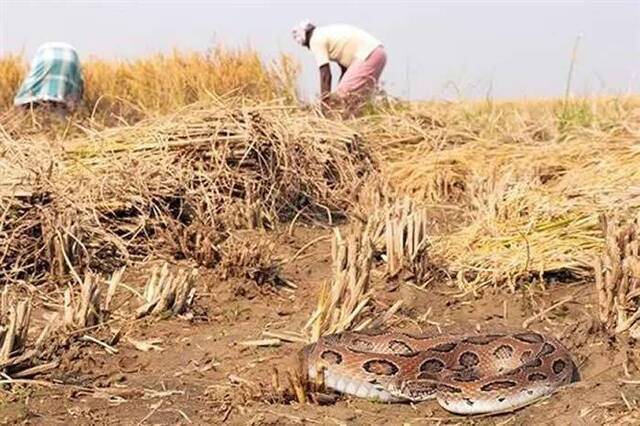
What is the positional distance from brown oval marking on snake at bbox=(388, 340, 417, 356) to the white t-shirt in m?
8.76

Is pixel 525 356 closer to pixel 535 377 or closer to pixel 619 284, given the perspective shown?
pixel 535 377

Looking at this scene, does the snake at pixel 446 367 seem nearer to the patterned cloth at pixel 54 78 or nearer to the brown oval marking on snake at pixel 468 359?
the brown oval marking on snake at pixel 468 359

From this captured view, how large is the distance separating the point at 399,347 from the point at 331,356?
438 mm

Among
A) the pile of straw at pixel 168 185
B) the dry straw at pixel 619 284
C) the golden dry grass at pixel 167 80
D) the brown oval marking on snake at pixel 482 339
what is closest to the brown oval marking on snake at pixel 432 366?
the brown oval marking on snake at pixel 482 339

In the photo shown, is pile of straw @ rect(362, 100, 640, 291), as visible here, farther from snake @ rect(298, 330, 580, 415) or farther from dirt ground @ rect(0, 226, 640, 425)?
snake @ rect(298, 330, 580, 415)

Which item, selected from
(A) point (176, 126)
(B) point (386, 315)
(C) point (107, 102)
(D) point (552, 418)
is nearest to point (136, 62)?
(C) point (107, 102)

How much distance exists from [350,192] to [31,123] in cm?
367

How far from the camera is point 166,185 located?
7730 mm

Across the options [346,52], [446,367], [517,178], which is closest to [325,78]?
[346,52]

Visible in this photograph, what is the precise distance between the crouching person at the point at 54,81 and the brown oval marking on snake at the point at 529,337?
8829 mm

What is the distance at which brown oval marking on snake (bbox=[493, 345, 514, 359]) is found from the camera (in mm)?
4777

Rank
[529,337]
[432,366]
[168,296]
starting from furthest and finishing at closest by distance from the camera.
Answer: [168,296]
[529,337]
[432,366]

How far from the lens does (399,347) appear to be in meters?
4.87

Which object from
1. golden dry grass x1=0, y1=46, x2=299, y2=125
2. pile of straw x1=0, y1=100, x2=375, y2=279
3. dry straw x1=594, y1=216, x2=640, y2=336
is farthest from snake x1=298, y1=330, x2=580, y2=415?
golden dry grass x1=0, y1=46, x2=299, y2=125
